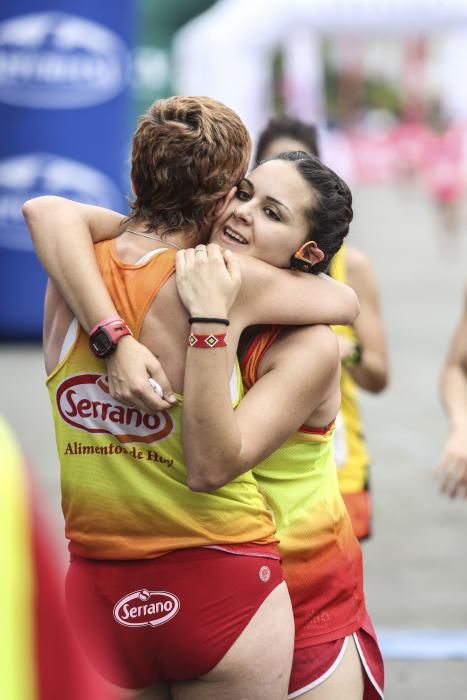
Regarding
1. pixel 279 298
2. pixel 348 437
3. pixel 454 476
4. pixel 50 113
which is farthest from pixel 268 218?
pixel 50 113

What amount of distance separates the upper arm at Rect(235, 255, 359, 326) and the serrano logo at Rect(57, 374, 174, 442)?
248 millimetres

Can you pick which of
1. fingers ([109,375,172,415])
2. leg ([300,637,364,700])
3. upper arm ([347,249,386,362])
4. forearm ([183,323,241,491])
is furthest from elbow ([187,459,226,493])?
upper arm ([347,249,386,362])

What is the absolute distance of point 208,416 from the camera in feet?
6.79

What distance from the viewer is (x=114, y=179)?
9320mm

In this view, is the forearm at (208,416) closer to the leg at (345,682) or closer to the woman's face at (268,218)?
the woman's face at (268,218)

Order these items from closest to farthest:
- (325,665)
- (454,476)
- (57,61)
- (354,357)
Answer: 1. (325,665)
2. (454,476)
3. (354,357)
4. (57,61)

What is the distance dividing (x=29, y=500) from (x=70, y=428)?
3.57 feet

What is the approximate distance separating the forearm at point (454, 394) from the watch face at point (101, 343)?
1.65m

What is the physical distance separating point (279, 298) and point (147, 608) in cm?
60

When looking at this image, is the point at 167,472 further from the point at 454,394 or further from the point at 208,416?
the point at 454,394

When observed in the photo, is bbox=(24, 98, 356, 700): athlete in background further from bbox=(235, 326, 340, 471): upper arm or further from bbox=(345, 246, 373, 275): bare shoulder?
bbox=(345, 246, 373, 275): bare shoulder

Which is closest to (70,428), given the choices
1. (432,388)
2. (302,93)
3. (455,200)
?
(432,388)

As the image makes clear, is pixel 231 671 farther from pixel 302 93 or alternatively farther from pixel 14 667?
pixel 302 93

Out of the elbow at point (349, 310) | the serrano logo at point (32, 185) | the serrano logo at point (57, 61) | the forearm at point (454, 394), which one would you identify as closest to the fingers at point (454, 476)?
the forearm at point (454, 394)
